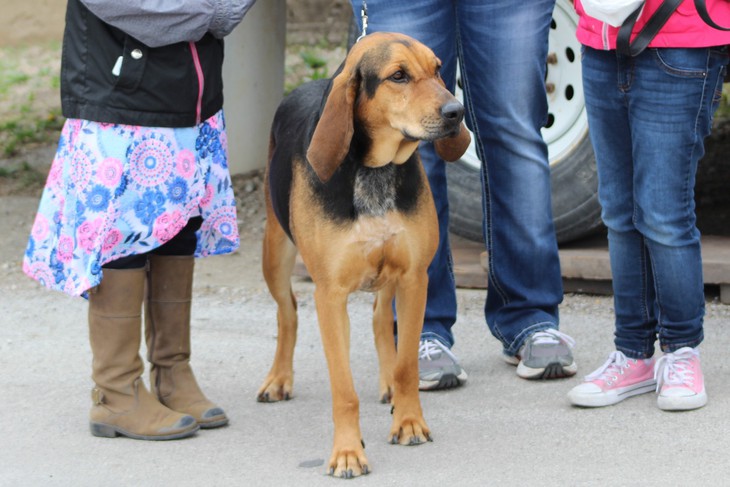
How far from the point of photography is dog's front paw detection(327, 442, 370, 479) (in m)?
3.37

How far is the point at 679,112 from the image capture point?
357 cm

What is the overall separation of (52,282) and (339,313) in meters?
0.95

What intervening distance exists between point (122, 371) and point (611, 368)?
5.44 ft

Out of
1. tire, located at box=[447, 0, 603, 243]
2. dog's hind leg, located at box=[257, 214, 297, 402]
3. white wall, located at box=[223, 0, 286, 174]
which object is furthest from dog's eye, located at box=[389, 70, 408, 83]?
white wall, located at box=[223, 0, 286, 174]

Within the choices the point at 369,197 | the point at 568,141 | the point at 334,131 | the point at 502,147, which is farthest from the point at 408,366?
the point at 568,141

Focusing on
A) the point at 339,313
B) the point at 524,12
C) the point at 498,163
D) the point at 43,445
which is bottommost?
the point at 43,445

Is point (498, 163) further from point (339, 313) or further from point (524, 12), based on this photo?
point (339, 313)

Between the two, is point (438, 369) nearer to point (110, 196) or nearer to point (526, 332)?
point (526, 332)

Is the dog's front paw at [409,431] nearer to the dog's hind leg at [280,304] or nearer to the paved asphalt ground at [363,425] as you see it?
the paved asphalt ground at [363,425]

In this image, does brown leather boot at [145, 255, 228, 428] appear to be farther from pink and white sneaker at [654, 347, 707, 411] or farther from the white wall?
the white wall

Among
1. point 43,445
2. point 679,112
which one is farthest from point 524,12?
point 43,445

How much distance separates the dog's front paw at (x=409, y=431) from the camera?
11.9 ft

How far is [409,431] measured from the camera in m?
3.62

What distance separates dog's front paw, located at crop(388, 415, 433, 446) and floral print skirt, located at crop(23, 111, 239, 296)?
3.08 ft
